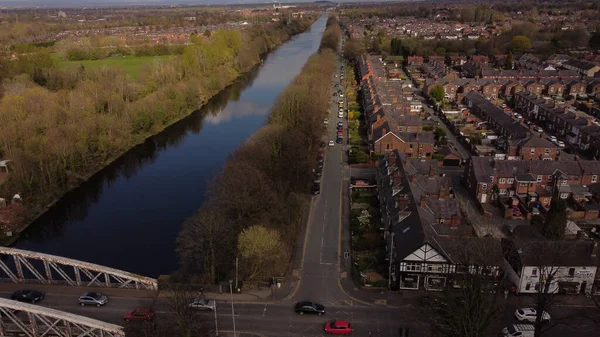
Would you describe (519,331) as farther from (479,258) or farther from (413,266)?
(413,266)

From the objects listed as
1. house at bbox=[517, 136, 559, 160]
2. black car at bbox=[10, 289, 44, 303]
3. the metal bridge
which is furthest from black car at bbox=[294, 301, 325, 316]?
house at bbox=[517, 136, 559, 160]

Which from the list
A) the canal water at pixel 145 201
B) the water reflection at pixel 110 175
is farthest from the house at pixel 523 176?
the water reflection at pixel 110 175

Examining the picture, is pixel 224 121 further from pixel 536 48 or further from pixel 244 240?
pixel 536 48

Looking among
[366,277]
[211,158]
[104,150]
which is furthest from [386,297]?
[104,150]

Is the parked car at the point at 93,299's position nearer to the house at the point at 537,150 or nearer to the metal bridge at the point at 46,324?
the metal bridge at the point at 46,324

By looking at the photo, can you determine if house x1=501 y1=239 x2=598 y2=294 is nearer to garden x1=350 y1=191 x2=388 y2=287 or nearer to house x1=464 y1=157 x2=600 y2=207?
garden x1=350 y1=191 x2=388 y2=287

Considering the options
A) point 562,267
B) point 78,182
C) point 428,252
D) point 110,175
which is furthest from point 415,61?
point 428,252
